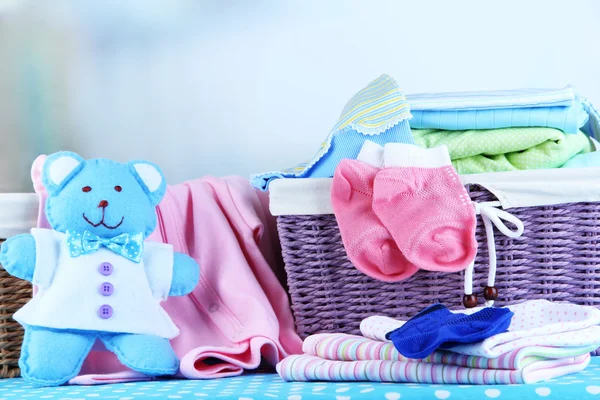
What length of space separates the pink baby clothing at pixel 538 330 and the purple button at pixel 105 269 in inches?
15.7

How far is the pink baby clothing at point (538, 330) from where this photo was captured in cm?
87

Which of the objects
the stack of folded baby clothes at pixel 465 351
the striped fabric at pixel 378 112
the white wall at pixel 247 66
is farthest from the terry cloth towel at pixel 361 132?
the white wall at pixel 247 66

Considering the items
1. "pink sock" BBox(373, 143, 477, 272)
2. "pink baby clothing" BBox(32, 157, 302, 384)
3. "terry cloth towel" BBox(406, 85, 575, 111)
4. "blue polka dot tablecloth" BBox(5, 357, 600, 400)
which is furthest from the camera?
"terry cloth towel" BBox(406, 85, 575, 111)

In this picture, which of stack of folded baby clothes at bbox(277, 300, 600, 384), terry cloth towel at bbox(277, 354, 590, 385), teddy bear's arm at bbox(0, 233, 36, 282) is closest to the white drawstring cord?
stack of folded baby clothes at bbox(277, 300, 600, 384)

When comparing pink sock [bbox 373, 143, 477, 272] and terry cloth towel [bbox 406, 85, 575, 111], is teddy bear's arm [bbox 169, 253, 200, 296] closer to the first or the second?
pink sock [bbox 373, 143, 477, 272]

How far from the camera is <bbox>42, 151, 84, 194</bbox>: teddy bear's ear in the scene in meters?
1.20

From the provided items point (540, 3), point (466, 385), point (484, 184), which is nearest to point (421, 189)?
point (484, 184)

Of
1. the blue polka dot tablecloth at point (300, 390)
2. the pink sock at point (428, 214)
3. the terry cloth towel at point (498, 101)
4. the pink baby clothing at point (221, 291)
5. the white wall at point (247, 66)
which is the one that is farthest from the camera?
the white wall at point (247, 66)

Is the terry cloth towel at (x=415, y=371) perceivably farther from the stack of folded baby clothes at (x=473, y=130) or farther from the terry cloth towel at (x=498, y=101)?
the terry cloth towel at (x=498, y=101)

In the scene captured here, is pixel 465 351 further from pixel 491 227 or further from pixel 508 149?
pixel 508 149

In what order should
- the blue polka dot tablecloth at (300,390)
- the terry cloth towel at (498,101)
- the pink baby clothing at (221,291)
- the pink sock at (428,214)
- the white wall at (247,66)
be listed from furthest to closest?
the white wall at (247,66) < the terry cloth towel at (498,101) < the pink baby clothing at (221,291) < the pink sock at (428,214) < the blue polka dot tablecloth at (300,390)

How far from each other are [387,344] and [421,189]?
0.88 feet

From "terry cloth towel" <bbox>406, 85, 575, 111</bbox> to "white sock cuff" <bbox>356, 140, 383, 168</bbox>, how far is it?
14 centimetres

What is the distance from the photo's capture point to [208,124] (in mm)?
1953
